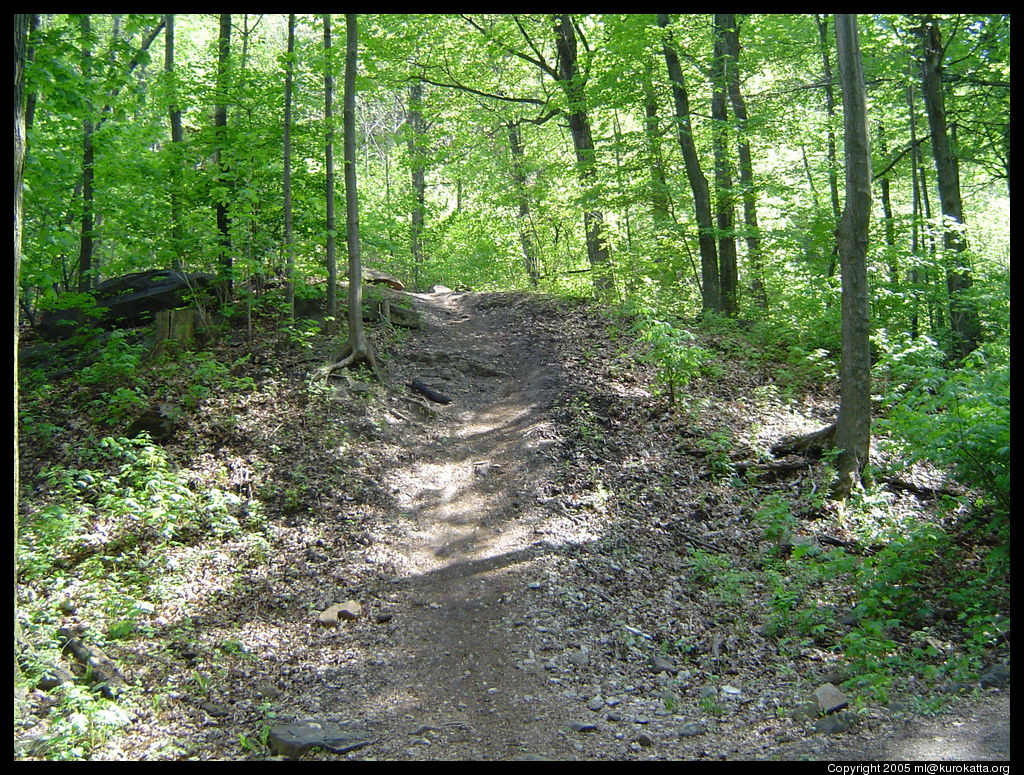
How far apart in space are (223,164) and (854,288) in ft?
35.2

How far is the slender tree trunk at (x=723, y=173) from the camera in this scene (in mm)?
14195

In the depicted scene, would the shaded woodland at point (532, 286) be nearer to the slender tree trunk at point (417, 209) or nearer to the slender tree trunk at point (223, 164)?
the slender tree trunk at point (223, 164)

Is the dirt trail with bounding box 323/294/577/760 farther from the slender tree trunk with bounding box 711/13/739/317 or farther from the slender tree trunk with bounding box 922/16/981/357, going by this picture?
the slender tree trunk with bounding box 922/16/981/357

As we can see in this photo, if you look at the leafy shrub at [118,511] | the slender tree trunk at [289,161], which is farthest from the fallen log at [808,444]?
the slender tree trunk at [289,161]

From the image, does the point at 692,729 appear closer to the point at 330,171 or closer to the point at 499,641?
the point at 499,641

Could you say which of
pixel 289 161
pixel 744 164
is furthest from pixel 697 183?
pixel 289 161

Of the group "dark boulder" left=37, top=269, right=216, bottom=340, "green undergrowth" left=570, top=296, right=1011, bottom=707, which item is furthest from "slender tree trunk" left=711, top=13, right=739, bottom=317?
"dark boulder" left=37, top=269, right=216, bottom=340

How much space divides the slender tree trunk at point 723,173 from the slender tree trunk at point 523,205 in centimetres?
566

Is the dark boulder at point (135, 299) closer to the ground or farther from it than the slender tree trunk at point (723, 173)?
closer to the ground

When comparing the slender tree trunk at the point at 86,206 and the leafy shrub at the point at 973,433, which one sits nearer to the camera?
the leafy shrub at the point at 973,433

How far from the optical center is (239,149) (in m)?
12.4

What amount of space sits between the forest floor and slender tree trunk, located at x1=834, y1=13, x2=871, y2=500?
736mm

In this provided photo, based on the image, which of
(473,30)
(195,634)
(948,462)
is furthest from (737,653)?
(473,30)

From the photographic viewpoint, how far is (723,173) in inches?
631
